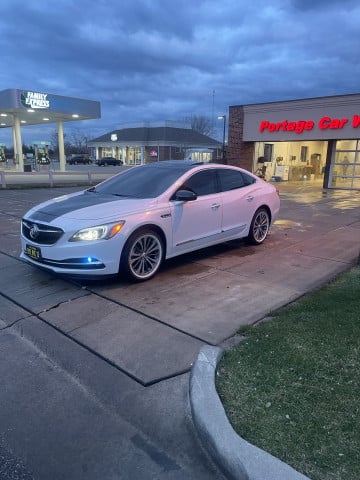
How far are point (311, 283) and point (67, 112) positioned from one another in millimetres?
30428

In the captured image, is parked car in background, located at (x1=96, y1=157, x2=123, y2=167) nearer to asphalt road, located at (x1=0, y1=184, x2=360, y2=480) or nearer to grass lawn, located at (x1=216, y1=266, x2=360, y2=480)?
asphalt road, located at (x1=0, y1=184, x2=360, y2=480)

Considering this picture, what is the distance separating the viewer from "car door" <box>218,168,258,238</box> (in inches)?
257

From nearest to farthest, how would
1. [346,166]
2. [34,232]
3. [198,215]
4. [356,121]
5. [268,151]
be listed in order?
[34,232] → [198,215] → [356,121] → [346,166] → [268,151]

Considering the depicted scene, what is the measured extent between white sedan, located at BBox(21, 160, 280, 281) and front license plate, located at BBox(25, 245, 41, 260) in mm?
13

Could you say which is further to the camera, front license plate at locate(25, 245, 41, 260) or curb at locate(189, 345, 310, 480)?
front license plate at locate(25, 245, 41, 260)

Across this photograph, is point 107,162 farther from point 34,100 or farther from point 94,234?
point 94,234

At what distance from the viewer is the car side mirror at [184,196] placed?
554 cm

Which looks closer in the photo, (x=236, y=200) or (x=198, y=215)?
(x=198, y=215)

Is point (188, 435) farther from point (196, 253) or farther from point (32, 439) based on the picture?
point (196, 253)

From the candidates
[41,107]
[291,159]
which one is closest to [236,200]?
[291,159]

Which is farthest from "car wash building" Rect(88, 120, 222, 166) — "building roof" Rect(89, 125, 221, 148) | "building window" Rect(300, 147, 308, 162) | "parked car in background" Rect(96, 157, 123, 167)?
"building window" Rect(300, 147, 308, 162)

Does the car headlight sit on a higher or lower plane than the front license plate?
higher

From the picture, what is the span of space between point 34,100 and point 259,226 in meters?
26.6

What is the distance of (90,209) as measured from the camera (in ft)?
16.6
